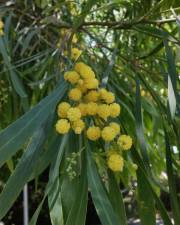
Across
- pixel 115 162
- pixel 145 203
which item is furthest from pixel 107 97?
pixel 145 203

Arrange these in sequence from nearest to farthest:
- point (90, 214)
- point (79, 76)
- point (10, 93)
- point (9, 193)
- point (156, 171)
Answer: point (9, 193), point (79, 76), point (10, 93), point (156, 171), point (90, 214)

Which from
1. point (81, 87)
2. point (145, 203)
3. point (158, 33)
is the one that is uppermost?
point (158, 33)

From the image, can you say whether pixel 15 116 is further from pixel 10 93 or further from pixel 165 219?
pixel 165 219

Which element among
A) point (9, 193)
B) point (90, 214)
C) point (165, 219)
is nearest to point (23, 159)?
point (9, 193)

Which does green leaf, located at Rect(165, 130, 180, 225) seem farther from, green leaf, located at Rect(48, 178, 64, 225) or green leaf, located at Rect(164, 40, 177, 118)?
green leaf, located at Rect(48, 178, 64, 225)

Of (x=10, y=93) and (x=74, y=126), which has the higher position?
(x=10, y=93)

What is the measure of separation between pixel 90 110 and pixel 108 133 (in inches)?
2.1

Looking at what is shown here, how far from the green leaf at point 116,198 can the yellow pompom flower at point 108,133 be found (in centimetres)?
11

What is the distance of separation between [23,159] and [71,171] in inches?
3.4

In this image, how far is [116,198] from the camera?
0.77 meters

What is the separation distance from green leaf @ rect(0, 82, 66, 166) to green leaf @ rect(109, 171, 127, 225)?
0.53ft

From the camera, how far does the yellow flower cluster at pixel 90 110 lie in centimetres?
68

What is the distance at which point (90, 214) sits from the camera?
443 centimetres

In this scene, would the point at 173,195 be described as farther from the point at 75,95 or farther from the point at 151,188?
the point at 75,95
